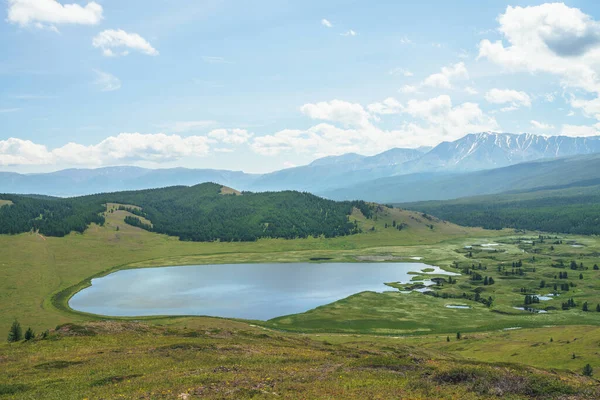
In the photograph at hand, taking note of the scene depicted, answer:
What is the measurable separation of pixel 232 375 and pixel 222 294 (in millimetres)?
120554

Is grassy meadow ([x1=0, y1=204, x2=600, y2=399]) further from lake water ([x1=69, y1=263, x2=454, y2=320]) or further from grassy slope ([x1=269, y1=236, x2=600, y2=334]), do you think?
lake water ([x1=69, y1=263, x2=454, y2=320])

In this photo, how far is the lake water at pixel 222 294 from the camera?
449 feet

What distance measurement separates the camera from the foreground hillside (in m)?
37.4

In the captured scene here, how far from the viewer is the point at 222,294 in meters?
161

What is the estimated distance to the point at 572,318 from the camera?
398ft

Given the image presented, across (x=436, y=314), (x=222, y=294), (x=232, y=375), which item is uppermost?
→ (x=232, y=375)

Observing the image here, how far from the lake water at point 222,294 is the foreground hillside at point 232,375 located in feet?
226

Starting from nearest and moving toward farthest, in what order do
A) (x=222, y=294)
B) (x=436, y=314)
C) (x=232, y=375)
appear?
(x=232, y=375)
(x=436, y=314)
(x=222, y=294)

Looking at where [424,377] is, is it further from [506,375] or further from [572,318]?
[572,318]

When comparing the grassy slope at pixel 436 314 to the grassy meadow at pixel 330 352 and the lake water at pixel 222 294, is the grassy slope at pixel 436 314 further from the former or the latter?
the lake water at pixel 222 294

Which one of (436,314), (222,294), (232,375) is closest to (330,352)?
(232,375)

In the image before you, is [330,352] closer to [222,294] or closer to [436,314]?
[436,314]

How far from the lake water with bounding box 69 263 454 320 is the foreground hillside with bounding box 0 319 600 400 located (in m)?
69.0

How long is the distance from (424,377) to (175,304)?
383ft
